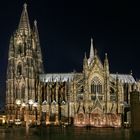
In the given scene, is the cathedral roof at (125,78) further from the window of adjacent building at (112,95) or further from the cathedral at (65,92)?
the window of adjacent building at (112,95)

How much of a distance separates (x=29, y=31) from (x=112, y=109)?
1240 inches

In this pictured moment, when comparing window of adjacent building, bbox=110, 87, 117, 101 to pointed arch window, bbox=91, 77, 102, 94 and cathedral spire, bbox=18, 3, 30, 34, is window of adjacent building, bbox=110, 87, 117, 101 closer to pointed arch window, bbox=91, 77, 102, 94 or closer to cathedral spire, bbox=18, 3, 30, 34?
pointed arch window, bbox=91, 77, 102, 94

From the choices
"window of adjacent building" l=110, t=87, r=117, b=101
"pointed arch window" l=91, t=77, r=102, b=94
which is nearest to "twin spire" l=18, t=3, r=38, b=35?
"pointed arch window" l=91, t=77, r=102, b=94

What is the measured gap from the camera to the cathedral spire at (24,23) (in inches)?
4412

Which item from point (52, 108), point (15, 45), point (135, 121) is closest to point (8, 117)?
point (52, 108)

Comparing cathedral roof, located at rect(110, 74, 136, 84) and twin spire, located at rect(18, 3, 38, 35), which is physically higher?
twin spire, located at rect(18, 3, 38, 35)

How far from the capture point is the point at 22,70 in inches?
4272

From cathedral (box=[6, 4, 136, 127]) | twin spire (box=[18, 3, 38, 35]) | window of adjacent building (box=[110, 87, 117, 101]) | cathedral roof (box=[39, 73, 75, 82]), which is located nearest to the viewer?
cathedral (box=[6, 4, 136, 127])

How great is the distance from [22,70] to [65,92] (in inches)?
523

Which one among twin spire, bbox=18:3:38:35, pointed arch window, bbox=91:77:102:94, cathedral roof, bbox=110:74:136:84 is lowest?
pointed arch window, bbox=91:77:102:94

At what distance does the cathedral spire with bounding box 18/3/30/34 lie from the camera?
112075mm

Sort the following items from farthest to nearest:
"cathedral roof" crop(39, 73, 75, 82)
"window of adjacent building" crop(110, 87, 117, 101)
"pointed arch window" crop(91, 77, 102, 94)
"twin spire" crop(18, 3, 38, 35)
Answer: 1. "cathedral roof" crop(39, 73, 75, 82)
2. "twin spire" crop(18, 3, 38, 35)
3. "window of adjacent building" crop(110, 87, 117, 101)
4. "pointed arch window" crop(91, 77, 102, 94)

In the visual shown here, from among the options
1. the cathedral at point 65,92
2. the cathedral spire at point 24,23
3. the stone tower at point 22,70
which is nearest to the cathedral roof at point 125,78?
the cathedral at point 65,92

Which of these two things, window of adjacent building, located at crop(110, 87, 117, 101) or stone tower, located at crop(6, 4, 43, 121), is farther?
window of adjacent building, located at crop(110, 87, 117, 101)
